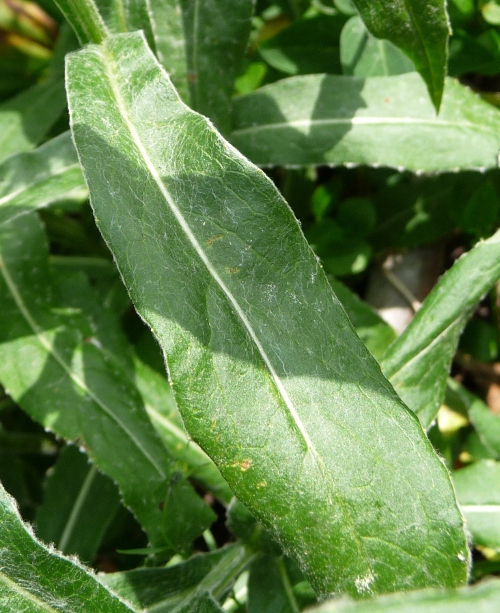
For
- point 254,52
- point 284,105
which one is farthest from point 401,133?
point 254,52

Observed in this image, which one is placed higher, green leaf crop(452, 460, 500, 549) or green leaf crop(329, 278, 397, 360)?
green leaf crop(329, 278, 397, 360)

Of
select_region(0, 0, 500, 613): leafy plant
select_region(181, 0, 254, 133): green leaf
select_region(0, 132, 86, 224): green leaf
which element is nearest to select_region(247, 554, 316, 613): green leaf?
select_region(0, 0, 500, 613): leafy plant

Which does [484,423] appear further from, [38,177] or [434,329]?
[38,177]

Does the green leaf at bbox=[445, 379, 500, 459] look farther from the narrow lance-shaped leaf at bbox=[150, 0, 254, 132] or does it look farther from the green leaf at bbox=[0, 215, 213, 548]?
the narrow lance-shaped leaf at bbox=[150, 0, 254, 132]

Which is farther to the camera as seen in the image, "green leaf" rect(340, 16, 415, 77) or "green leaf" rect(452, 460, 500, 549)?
"green leaf" rect(340, 16, 415, 77)

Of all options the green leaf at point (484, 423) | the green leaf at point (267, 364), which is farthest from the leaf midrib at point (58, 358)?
the green leaf at point (484, 423)

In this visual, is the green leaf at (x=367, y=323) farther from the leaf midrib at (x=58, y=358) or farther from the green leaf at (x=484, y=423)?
the leaf midrib at (x=58, y=358)
